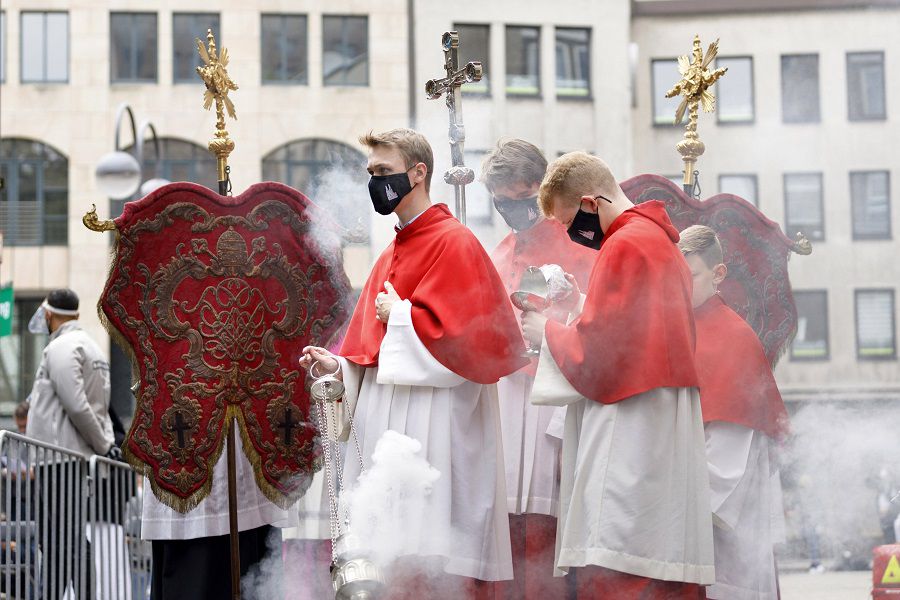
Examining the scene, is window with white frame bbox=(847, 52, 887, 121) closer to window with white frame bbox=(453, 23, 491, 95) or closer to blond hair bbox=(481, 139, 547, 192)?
window with white frame bbox=(453, 23, 491, 95)

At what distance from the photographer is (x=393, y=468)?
4684 mm

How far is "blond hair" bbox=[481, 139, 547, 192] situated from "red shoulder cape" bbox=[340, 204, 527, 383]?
2.03 feet

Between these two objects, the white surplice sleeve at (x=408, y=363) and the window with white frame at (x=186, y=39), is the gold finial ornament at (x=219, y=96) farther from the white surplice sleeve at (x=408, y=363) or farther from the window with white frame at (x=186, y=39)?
the window with white frame at (x=186, y=39)

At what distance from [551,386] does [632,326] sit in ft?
1.20

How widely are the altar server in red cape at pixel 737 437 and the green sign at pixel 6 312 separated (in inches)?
196

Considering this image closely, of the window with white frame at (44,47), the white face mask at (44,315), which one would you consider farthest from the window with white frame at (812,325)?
the window with white frame at (44,47)

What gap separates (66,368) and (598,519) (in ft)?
14.1

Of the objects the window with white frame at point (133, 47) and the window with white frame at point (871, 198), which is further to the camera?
the window with white frame at point (133, 47)

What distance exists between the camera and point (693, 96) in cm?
669

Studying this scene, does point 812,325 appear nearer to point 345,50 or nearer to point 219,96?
point 345,50

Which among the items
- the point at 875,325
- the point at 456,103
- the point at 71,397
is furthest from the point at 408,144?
the point at 875,325

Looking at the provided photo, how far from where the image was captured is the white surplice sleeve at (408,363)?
15.5 ft

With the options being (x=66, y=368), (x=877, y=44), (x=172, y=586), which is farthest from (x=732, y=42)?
(x=172, y=586)

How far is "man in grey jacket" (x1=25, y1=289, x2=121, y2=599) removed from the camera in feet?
22.7
